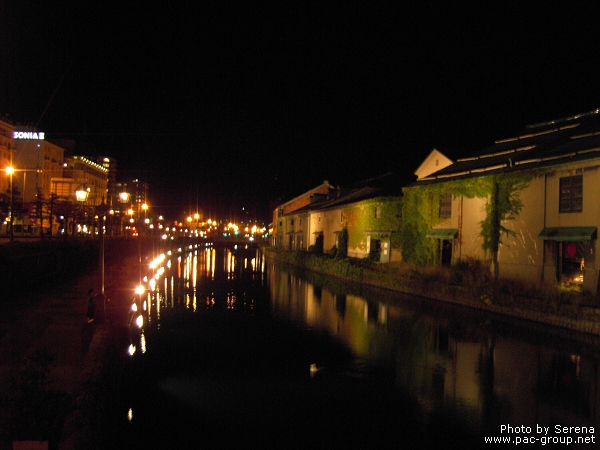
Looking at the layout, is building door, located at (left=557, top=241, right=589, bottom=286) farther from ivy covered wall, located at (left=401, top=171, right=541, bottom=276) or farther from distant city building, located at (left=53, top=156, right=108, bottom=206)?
distant city building, located at (left=53, top=156, right=108, bottom=206)

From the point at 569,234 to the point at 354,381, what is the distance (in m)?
12.9

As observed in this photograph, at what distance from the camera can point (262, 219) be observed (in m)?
139

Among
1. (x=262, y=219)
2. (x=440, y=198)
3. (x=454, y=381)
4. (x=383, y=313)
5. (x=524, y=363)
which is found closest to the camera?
(x=454, y=381)

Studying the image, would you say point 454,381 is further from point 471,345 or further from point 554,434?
point 471,345

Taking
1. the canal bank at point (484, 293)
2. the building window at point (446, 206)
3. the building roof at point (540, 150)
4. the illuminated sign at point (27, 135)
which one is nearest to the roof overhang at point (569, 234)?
the building roof at point (540, 150)

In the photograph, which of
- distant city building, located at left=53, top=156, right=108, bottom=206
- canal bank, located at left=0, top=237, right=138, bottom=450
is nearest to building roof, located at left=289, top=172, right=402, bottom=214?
canal bank, located at left=0, top=237, right=138, bottom=450

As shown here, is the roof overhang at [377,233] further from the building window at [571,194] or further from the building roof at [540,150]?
the building window at [571,194]

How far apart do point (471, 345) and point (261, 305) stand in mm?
9485

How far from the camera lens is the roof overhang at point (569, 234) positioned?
18014 millimetres

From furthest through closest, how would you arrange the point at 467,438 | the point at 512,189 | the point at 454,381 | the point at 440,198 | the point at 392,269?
the point at 440,198 < the point at 392,269 < the point at 512,189 < the point at 454,381 < the point at 467,438

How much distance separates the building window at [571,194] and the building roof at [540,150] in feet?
2.41

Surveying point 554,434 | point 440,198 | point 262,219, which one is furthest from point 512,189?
point 262,219

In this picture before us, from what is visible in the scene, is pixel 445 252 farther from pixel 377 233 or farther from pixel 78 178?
pixel 78 178

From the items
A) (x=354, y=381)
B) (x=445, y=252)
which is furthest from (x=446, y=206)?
(x=354, y=381)
